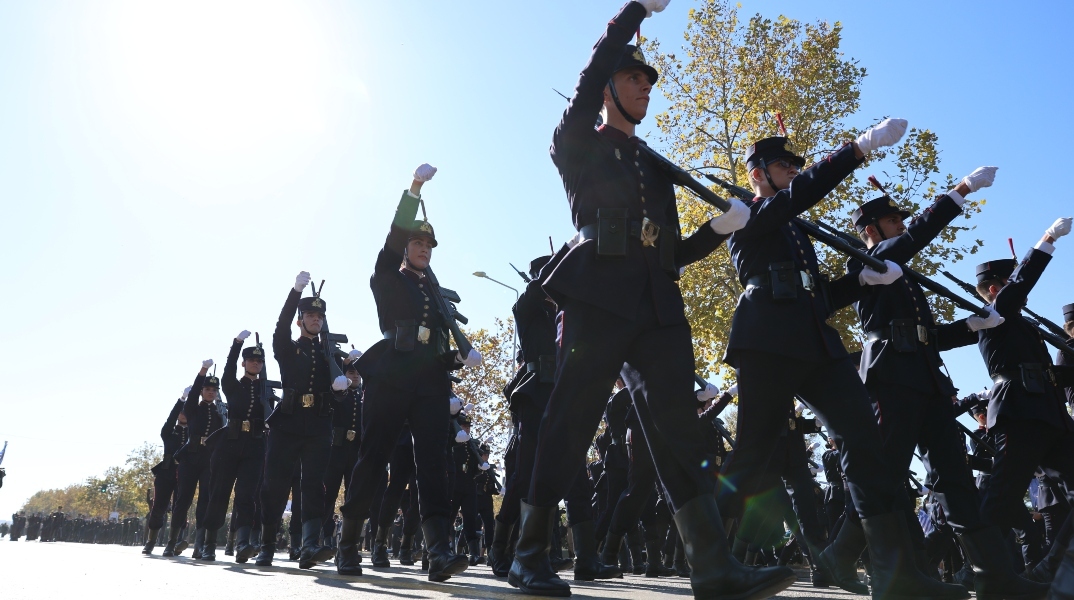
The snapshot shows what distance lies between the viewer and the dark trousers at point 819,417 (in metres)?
3.99

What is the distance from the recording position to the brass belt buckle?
3871 mm

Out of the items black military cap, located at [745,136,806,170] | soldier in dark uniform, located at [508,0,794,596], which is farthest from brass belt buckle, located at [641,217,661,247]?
black military cap, located at [745,136,806,170]

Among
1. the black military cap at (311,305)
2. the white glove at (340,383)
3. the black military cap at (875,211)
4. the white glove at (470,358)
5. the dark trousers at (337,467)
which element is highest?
the black military cap at (311,305)

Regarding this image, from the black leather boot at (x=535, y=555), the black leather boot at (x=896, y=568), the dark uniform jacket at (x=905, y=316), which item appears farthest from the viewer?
the dark uniform jacket at (x=905, y=316)

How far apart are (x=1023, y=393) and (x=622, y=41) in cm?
377

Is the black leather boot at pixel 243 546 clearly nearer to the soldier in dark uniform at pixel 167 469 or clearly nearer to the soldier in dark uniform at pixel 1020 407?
the soldier in dark uniform at pixel 167 469

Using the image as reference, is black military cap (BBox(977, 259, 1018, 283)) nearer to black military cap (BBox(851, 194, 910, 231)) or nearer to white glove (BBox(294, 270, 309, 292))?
black military cap (BBox(851, 194, 910, 231))

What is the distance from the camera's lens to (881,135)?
14.1ft

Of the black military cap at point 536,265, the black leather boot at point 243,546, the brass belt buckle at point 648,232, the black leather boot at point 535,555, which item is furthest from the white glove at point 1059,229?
the black leather boot at point 243,546

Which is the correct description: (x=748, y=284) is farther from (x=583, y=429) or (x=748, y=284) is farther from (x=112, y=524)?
(x=112, y=524)

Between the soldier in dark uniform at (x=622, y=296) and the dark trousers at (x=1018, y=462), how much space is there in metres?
2.93

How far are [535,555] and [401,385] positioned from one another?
2.44 meters

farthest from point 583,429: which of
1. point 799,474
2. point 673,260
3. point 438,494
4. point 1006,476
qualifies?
point 799,474

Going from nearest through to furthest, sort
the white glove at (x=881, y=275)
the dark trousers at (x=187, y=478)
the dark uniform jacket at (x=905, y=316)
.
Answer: the white glove at (x=881, y=275) → the dark uniform jacket at (x=905, y=316) → the dark trousers at (x=187, y=478)
